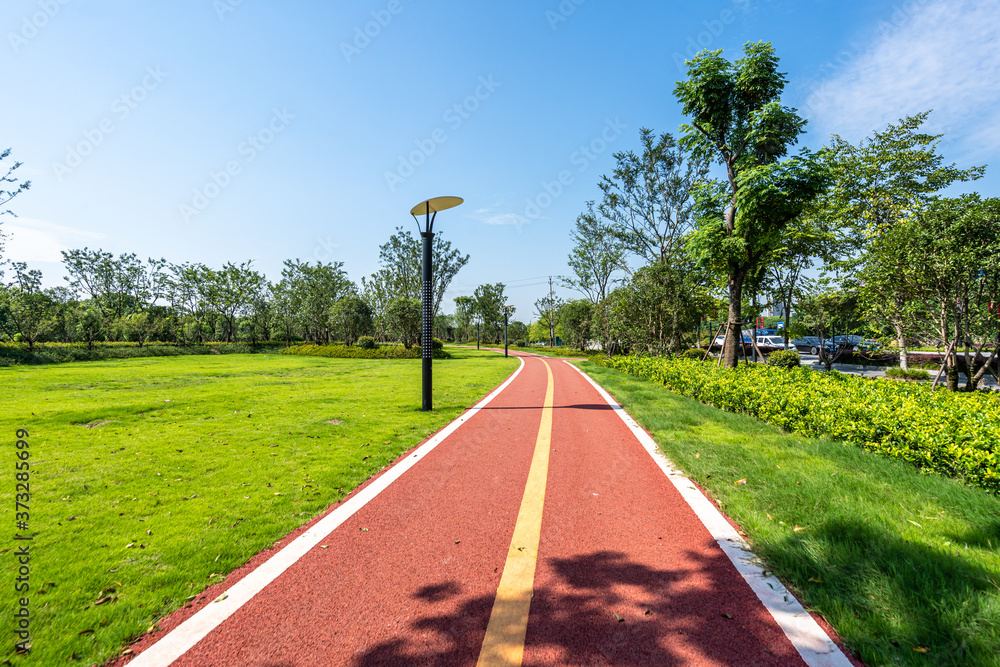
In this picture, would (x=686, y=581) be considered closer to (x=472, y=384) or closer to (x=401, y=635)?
(x=401, y=635)

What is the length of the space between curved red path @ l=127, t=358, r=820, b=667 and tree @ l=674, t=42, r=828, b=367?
10352mm

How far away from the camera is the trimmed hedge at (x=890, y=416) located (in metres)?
3.89

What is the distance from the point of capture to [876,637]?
2.01m

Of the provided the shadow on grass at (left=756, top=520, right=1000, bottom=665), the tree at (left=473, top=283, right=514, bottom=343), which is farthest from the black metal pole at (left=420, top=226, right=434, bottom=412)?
the tree at (left=473, top=283, right=514, bottom=343)

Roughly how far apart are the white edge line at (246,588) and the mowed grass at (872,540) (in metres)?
3.47

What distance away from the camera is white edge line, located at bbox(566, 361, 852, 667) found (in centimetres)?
195

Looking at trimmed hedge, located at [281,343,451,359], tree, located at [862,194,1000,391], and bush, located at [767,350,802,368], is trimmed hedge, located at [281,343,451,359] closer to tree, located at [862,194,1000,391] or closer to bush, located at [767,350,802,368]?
bush, located at [767,350,802,368]

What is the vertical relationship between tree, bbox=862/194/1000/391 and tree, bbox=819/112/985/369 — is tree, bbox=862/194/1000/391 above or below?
below

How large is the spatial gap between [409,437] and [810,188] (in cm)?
1275

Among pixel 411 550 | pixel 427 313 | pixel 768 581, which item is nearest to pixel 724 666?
pixel 768 581

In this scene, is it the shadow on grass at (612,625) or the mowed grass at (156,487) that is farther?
the mowed grass at (156,487)

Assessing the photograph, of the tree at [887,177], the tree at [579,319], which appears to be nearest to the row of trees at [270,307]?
the tree at [579,319]

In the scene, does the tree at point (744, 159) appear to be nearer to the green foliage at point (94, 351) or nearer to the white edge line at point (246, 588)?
the white edge line at point (246, 588)

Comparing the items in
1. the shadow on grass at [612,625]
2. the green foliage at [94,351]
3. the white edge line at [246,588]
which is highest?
the green foliage at [94,351]
